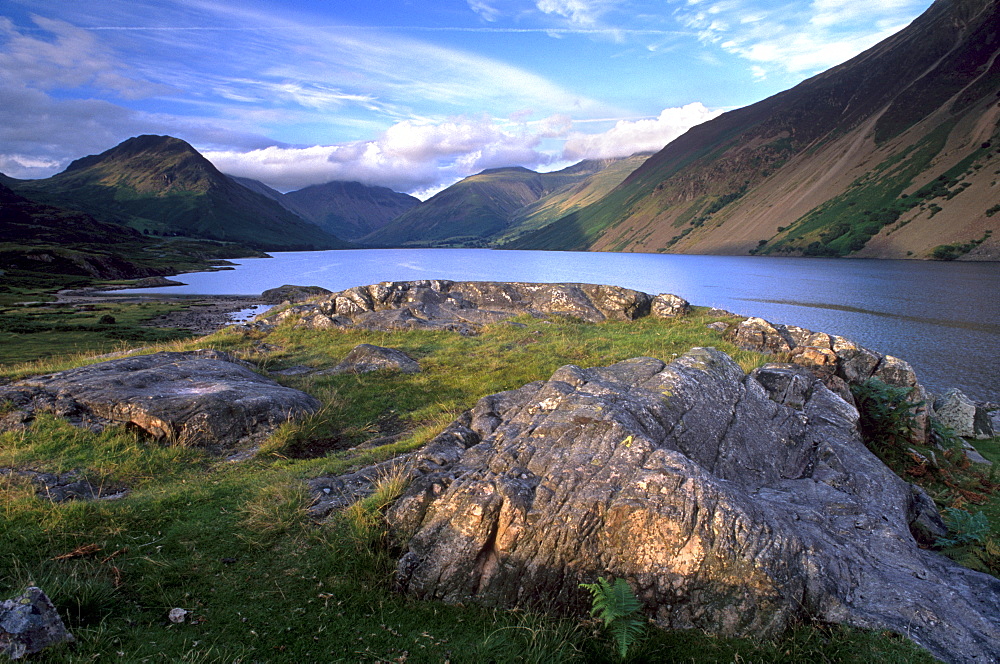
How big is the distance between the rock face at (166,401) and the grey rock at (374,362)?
138 inches

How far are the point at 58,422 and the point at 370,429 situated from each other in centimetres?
658

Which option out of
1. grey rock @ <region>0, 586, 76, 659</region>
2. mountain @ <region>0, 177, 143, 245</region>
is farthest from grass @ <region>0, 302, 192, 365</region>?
mountain @ <region>0, 177, 143, 245</region>

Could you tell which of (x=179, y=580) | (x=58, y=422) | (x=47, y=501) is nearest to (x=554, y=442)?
(x=179, y=580)

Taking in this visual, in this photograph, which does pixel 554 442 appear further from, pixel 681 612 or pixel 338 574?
pixel 338 574

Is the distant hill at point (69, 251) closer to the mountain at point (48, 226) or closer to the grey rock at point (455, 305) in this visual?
the mountain at point (48, 226)

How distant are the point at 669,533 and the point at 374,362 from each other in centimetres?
1255

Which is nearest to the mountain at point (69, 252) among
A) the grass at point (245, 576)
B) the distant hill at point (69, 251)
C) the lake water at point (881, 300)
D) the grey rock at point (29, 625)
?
the distant hill at point (69, 251)

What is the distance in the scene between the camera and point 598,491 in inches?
257

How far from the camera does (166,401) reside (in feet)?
35.4

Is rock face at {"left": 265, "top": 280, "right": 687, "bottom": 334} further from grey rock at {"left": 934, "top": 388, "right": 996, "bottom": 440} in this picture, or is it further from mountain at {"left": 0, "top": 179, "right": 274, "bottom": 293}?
mountain at {"left": 0, "top": 179, "right": 274, "bottom": 293}

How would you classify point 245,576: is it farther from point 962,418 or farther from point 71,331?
point 71,331

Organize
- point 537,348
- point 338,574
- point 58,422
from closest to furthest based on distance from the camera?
1. point 338,574
2. point 58,422
3. point 537,348

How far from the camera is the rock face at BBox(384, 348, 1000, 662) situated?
5.63 meters

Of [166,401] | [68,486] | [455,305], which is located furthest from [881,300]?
[68,486]
